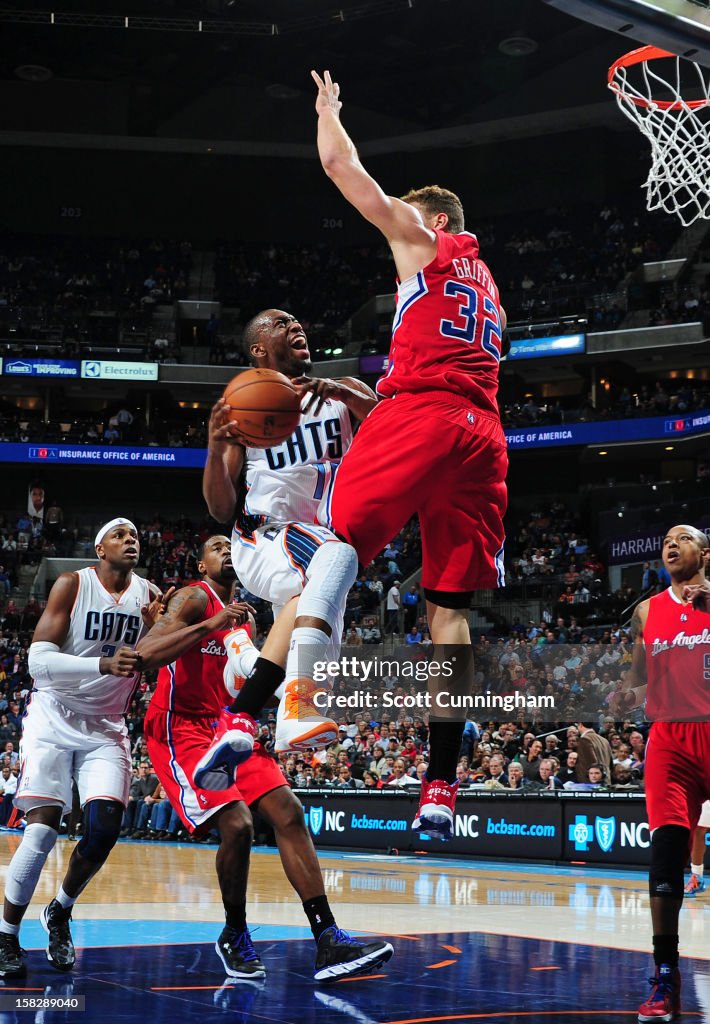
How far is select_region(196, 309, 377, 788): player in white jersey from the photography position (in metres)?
4.55

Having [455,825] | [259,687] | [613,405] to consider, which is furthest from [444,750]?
[613,405]

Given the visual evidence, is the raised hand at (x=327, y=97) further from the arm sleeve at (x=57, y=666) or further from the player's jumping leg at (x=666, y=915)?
the player's jumping leg at (x=666, y=915)

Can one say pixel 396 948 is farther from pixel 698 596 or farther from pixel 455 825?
pixel 455 825

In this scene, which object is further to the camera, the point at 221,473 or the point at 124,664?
the point at 124,664

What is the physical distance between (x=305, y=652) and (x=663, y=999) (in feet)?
8.61

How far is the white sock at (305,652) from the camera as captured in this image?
4.34 metres

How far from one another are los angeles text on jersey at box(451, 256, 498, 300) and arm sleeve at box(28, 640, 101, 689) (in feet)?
10.8

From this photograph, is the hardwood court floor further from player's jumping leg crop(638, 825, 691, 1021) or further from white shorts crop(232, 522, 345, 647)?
white shorts crop(232, 522, 345, 647)

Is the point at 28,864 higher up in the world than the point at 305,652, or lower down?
lower down

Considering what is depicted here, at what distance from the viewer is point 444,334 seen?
466cm

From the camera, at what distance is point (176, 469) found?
36219mm

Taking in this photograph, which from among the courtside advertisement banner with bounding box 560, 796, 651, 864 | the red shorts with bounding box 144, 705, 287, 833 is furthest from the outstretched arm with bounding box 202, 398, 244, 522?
the courtside advertisement banner with bounding box 560, 796, 651, 864

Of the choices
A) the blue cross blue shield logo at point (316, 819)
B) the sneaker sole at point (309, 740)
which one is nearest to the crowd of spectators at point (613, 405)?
the blue cross blue shield logo at point (316, 819)

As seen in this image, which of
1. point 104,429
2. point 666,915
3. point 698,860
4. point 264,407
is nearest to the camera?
point 264,407
